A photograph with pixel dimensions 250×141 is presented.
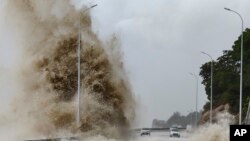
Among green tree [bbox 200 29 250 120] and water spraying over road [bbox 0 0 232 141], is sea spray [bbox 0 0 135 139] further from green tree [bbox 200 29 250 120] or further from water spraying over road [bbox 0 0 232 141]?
green tree [bbox 200 29 250 120]

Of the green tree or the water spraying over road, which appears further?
the green tree

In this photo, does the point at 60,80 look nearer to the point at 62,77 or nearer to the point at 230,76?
the point at 62,77

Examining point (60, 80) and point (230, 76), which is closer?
point (60, 80)

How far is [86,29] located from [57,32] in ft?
8.09

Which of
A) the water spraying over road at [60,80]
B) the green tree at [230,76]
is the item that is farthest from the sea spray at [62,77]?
the green tree at [230,76]

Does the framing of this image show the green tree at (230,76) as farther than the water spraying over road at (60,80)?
Yes

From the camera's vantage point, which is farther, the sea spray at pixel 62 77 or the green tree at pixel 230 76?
the green tree at pixel 230 76

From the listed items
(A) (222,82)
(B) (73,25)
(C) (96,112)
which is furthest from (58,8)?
(A) (222,82)

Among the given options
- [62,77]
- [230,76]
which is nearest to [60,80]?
[62,77]

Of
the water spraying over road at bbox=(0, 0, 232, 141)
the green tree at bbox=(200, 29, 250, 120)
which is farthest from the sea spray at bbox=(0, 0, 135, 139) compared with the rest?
the green tree at bbox=(200, 29, 250, 120)

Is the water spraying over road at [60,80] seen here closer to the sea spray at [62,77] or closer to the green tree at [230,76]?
the sea spray at [62,77]

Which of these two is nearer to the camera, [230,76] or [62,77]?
[62,77]

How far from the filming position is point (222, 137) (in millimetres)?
34062

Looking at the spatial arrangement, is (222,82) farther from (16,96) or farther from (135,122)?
(16,96)
